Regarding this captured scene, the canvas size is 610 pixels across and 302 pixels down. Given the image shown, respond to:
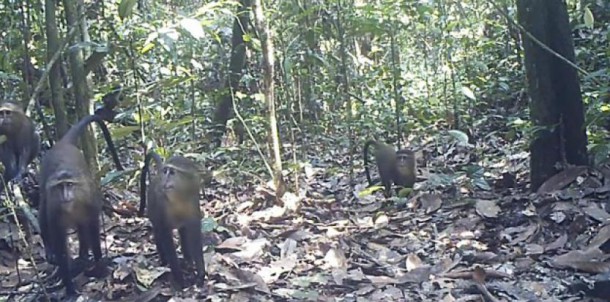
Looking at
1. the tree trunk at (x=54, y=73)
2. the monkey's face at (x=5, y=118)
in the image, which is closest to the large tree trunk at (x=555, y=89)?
the tree trunk at (x=54, y=73)

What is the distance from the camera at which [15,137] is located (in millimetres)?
8094

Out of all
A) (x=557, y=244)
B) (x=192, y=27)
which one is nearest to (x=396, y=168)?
(x=557, y=244)

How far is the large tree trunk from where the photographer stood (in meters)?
6.56

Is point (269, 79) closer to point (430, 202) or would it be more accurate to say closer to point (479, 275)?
point (430, 202)

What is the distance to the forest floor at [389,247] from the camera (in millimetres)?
5055

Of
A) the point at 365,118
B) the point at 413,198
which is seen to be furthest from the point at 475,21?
the point at 413,198

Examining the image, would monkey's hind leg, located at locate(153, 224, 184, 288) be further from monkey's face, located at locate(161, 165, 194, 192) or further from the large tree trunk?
the large tree trunk

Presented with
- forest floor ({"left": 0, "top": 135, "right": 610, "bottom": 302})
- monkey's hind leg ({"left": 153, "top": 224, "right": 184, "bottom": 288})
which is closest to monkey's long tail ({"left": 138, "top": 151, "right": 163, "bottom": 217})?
forest floor ({"left": 0, "top": 135, "right": 610, "bottom": 302})

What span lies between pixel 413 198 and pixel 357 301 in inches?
118

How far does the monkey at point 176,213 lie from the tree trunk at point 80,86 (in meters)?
1.46

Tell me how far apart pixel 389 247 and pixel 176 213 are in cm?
187

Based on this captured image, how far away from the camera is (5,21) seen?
8273 millimetres

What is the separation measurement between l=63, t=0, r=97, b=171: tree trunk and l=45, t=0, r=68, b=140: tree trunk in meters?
0.14

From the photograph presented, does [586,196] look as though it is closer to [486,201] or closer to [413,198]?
[486,201]
